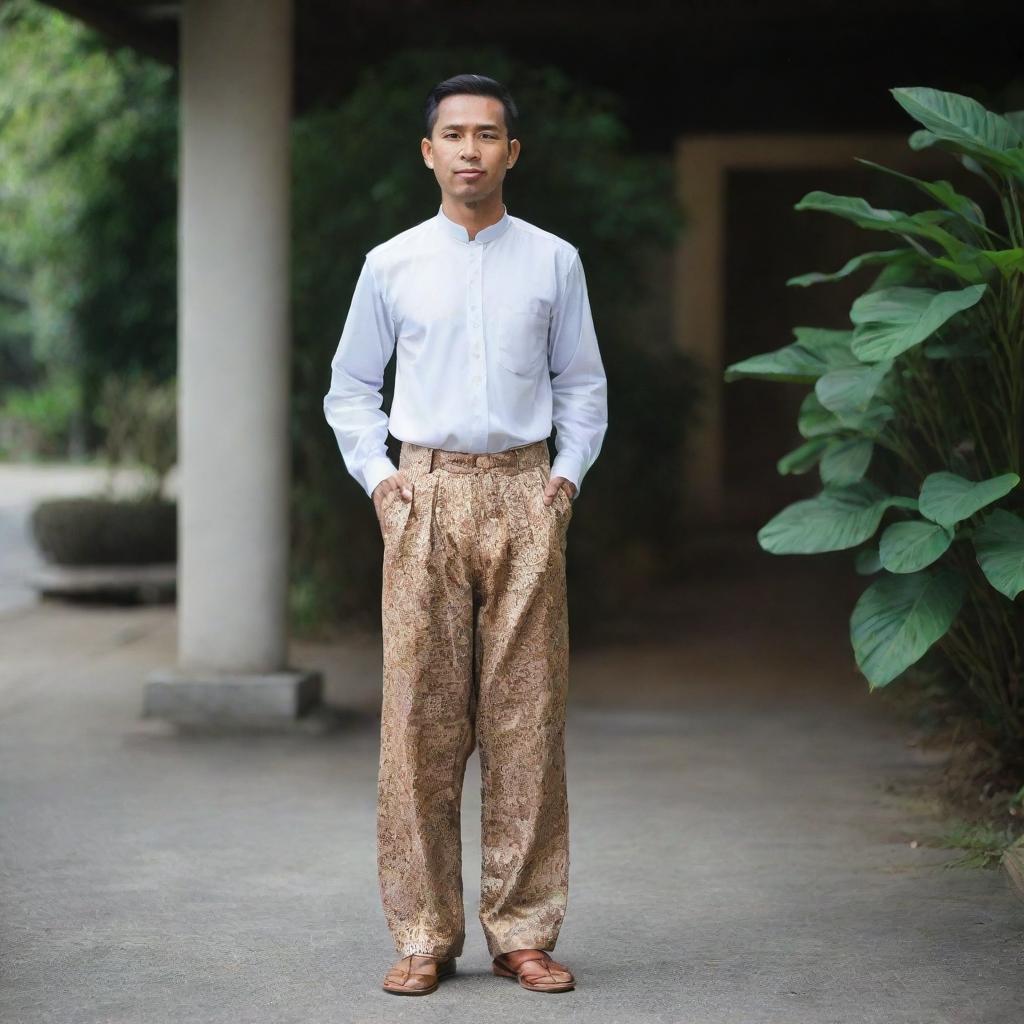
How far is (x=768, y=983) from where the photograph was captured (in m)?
4.04

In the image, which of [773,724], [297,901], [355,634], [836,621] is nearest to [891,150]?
[836,621]

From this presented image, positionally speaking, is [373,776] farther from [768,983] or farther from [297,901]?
[768,983]

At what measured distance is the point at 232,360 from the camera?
286 inches

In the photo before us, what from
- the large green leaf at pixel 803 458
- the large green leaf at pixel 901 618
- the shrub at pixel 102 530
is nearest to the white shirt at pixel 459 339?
the large green leaf at pixel 901 618

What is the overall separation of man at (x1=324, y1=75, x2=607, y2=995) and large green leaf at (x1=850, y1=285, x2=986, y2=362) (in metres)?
1.20

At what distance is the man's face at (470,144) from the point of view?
3.77m

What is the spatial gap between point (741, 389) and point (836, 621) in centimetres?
734

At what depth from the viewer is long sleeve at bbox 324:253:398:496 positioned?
393cm

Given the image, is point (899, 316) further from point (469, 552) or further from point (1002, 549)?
point (469, 552)

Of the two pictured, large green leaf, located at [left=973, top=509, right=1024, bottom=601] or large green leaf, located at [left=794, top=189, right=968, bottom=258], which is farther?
large green leaf, located at [left=794, top=189, right=968, bottom=258]

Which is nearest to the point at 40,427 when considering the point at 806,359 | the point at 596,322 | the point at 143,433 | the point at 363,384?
the point at 143,433

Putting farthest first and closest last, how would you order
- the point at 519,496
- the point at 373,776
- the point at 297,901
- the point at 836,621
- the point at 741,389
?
the point at 741,389 → the point at 836,621 → the point at 373,776 → the point at 297,901 → the point at 519,496

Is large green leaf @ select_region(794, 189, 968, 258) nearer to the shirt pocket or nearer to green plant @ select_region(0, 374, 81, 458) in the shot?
the shirt pocket

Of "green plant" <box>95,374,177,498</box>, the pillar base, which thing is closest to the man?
the pillar base
